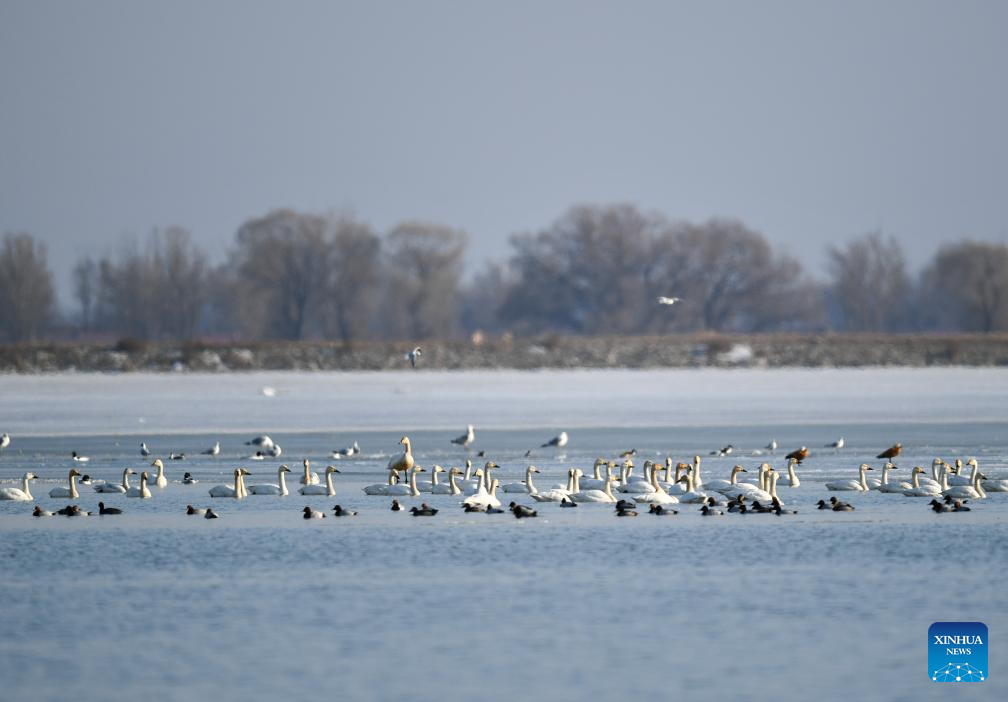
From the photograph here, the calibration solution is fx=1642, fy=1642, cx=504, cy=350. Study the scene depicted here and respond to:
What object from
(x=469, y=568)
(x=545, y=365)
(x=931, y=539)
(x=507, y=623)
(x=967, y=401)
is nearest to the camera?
(x=507, y=623)

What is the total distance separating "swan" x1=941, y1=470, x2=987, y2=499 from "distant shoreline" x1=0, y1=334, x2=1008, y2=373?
144 feet

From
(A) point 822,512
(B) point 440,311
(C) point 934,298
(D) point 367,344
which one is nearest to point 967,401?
(A) point 822,512

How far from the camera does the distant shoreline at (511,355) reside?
6281 cm

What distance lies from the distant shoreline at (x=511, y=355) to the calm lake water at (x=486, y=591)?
3577cm

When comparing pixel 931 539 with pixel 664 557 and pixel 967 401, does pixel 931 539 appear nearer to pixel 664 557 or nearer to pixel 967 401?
pixel 664 557

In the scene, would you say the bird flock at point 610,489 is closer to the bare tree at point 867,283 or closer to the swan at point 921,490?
the swan at point 921,490

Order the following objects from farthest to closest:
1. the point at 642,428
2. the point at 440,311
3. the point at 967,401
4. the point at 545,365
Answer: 1. the point at 440,311
2. the point at 545,365
3. the point at 967,401
4. the point at 642,428

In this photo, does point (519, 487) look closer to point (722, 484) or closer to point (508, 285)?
point (722, 484)

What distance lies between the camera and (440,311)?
3986 inches

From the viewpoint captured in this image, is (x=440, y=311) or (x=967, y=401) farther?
(x=440, y=311)

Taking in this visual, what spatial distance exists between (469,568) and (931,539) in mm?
4784

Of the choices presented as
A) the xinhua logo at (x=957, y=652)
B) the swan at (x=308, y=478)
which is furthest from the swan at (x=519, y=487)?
the xinhua logo at (x=957, y=652)

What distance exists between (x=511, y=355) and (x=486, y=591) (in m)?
51.6

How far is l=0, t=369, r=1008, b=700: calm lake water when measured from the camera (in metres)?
10.8
